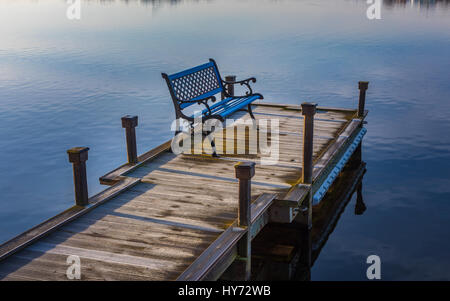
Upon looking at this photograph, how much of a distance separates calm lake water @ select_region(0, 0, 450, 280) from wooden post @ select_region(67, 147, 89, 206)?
394 cm

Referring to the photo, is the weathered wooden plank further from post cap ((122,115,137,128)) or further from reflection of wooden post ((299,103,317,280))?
reflection of wooden post ((299,103,317,280))

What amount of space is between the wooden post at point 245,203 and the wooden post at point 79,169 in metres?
1.95

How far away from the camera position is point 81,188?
6805 millimetres

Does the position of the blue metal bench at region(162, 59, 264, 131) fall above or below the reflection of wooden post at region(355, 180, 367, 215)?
above

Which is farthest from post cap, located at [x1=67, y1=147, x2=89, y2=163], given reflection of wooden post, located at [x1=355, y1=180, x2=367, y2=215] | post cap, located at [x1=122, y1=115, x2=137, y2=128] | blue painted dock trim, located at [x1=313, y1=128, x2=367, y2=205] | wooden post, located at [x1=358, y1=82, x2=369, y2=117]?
wooden post, located at [x1=358, y1=82, x2=369, y2=117]

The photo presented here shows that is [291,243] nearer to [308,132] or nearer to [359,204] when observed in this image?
[308,132]

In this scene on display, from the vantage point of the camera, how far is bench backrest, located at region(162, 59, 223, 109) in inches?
372

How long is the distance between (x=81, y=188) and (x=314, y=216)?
4.81 meters

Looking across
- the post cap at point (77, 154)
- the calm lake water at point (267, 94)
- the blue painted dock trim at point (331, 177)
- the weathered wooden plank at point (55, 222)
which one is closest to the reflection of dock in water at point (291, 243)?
the calm lake water at point (267, 94)

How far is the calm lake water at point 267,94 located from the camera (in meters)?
10.4

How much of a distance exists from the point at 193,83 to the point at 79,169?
3.97 meters

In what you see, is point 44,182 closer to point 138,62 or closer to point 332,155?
point 332,155

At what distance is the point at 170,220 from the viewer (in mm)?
6590

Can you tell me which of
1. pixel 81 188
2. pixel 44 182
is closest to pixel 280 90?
pixel 44 182
